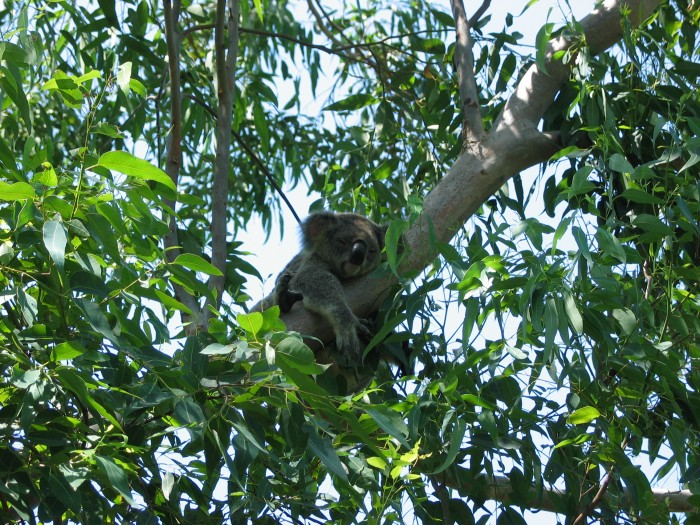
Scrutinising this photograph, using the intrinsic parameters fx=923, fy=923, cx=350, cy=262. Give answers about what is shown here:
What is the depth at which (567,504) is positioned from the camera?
231 centimetres

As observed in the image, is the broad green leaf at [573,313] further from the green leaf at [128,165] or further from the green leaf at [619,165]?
the green leaf at [128,165]

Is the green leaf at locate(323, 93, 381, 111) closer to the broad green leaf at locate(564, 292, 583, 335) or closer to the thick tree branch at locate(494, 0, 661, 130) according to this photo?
the thick tree branch at locate(494, 0, 661, 130)

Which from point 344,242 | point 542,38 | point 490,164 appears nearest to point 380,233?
point 344,242

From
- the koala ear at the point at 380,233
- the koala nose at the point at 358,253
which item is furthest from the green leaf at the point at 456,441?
the koala ear at the point at 380,233

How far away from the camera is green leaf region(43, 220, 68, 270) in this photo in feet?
5.23

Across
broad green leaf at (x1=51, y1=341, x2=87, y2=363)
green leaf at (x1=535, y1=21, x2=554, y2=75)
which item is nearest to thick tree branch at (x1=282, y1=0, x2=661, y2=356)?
green leaf at (x1=535, y1=21, x2=554, y2=75)

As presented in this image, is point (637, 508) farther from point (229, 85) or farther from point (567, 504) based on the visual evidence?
point (229, 85)

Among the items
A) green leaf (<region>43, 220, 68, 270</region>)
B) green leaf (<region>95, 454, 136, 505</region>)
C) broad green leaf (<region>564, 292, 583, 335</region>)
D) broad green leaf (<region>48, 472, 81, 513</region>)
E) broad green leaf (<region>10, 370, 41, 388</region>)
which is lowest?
broad green leaf (<region>48, 472, 81, 513</region>)

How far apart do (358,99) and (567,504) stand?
2.04m

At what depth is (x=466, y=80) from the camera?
3098 millimetres

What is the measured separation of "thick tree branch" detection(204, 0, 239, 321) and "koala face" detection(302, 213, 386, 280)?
892 millimetres

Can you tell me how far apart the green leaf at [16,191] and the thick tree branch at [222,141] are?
3.13ft

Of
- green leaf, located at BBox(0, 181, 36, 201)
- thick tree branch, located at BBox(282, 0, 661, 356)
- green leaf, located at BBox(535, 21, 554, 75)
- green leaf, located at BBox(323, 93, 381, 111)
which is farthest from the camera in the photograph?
green leaf, located at BBox(323, 93, 381, 111)

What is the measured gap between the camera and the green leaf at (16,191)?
66.2 inches
